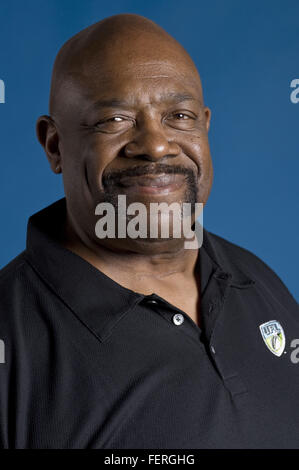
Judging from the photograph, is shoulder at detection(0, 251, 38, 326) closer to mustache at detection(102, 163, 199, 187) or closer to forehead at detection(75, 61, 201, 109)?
mustache at detection(102, 163, 199, 187)

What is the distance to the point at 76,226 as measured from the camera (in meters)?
1.35

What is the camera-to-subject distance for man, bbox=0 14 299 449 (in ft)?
3.62

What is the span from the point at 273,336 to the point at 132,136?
0.56 metres

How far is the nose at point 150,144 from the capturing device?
1.21 meters

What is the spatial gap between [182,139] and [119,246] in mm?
262

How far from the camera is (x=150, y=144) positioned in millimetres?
1207

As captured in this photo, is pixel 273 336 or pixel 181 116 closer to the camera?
pixel 181 116

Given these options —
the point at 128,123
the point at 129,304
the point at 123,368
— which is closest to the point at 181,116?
the point at 128,123

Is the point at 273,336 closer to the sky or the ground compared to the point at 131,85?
closer to the ground

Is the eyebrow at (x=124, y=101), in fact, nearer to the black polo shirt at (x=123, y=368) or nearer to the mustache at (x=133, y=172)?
the mustache at (x=133, y=172)

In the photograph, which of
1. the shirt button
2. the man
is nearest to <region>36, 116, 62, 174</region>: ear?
the man

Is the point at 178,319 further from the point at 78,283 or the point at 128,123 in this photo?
the point at 128,123

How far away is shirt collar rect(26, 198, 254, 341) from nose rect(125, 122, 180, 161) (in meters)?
0.26

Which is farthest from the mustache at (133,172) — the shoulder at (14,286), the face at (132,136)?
the shoulder at (14,286)
